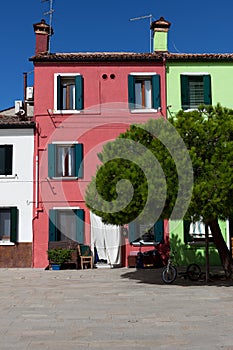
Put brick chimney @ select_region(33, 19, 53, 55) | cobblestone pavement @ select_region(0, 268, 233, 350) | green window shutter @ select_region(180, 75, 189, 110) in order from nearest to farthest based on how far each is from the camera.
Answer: cobblestone pavement @ select_region(0, 268, 233, 350) → green window shutter @ select_region(180, 75, 189, 110) → brick chimney @ select_region(33, 19, 53, 55)

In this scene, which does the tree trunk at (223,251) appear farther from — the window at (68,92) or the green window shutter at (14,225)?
the green window shutter at (14,225)

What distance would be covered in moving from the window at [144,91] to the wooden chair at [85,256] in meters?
5.84

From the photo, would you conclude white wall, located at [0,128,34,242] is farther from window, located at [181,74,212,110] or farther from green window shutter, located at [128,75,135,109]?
window, located at [181,74,212,110]

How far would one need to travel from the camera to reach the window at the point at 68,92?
19.2m

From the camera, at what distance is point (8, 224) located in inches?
749

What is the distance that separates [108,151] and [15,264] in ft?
25.2

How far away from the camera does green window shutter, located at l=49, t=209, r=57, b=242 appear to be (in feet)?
61.2

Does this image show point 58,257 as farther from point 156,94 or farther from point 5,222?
point 156,94

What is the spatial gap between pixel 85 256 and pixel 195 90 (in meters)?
8.00

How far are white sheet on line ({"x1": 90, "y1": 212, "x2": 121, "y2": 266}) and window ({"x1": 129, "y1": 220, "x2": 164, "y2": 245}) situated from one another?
0.56 meters

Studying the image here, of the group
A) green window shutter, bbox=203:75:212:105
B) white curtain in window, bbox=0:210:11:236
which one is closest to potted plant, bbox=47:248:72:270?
white curtain in window, bbox=0:210:11:236

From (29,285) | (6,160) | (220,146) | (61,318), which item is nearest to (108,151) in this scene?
(220,146)

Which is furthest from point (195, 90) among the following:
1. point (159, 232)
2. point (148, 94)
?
point (159, 232)

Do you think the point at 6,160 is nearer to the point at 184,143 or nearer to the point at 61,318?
the point at 184,143
